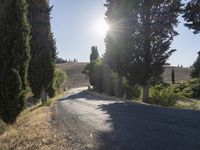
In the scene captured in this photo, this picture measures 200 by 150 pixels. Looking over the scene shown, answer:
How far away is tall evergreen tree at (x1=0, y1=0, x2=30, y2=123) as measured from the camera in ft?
54.2

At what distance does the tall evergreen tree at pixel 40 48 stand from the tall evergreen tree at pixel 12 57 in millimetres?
12747

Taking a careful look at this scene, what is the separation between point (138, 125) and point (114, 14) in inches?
1118

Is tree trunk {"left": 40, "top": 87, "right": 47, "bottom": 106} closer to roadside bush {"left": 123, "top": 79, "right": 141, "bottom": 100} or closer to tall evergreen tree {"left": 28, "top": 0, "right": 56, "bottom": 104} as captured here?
tall evergreen tree {"left": 28, "top": 0, "right": 56, "bottom": 104}

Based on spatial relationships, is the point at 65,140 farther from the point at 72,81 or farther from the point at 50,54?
the point at 72,81

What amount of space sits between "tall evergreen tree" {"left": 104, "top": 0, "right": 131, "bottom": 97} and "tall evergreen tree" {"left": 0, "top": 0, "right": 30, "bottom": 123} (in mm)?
18713

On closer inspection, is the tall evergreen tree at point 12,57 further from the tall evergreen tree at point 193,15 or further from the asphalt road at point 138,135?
the tall evergreen tree at point 193,15

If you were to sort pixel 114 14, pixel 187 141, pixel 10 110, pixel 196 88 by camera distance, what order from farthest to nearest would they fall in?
pixel 196 88, pixel 114 14, pixel 10 110, pixel 187 141

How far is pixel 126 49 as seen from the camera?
36.2 metres

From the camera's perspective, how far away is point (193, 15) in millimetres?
28844

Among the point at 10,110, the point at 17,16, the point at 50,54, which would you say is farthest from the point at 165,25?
the point at 10,110

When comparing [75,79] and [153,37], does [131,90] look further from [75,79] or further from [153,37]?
[75,79]

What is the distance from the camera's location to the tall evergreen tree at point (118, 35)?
119 feet

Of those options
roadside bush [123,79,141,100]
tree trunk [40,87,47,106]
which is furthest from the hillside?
tree trunk [40,87,47,106]

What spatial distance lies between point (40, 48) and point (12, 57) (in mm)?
15016
